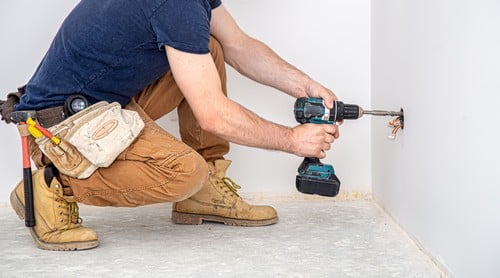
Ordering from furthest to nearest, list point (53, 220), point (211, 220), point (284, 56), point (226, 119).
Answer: point (284, 56), point (211, 220), point (53, 220), point (226, 119)

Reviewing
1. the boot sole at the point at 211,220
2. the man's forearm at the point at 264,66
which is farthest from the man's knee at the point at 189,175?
the man's forearm at the point at 264,66

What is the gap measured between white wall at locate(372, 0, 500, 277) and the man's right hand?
28 cm

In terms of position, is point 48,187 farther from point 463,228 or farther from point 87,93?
point 463,228

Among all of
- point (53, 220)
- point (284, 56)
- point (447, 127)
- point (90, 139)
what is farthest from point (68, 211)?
point (447, 127)

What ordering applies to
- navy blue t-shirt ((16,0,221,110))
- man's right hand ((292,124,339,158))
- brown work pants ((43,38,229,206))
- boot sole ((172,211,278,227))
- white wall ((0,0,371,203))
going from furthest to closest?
white wall ((0,0,371,203)) → boot sole ((172,211,278,227)) → brown work pants ((43,38,229,206)) → man's right hand ((292,124,339,158)) → navy blue t-shirt ((16,0,221,110))

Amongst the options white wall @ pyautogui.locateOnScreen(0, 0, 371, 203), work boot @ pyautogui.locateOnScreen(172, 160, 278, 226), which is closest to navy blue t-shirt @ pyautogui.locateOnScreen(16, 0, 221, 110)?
work boot @ pyautogui.locateOnScreen(172, 160, 278, 226)

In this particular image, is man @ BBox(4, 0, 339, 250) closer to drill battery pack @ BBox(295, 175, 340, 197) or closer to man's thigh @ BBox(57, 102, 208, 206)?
man's thigh @ BBox(57, 102, 208, 206)

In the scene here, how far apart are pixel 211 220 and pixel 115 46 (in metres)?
0.77

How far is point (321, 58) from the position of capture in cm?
270

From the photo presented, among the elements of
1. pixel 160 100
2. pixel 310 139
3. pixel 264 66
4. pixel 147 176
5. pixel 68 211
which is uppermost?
pixel 264 66

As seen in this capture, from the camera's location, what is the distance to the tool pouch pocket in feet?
6.45

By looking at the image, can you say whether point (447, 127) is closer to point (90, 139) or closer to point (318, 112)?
point (318, 112)

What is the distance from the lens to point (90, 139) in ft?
6.44

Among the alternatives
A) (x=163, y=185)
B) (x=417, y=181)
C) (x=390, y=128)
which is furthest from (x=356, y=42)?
(x=163, y=185)
